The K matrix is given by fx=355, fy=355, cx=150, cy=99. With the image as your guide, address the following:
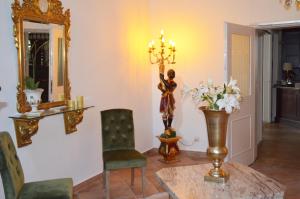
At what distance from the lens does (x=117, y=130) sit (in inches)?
170

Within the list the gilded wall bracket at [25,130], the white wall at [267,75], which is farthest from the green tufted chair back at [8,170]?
the white wall at [267,75]

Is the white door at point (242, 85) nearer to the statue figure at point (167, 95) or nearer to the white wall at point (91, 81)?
the statue figure at point (167, 95)

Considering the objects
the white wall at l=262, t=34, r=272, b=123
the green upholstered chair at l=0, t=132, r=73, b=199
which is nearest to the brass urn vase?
the green upholstered chair at l=0, t=132, r=73, b=199

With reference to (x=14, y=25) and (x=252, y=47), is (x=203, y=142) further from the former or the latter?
(x=14, y=25)

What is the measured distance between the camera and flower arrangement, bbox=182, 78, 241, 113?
226 centimetres

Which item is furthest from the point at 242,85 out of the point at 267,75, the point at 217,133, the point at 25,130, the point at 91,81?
the point at 267,75

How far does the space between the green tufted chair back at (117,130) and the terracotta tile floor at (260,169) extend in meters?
0.52

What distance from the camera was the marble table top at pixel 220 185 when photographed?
7.26 feet

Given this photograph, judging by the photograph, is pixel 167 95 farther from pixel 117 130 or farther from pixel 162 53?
pixel 117 130

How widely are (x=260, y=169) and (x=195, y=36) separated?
2281 millimetres

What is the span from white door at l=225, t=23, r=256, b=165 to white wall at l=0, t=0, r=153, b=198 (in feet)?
5.08

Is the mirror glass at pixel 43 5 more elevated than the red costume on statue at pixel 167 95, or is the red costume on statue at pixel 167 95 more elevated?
the mirror glass at pixel 43 5

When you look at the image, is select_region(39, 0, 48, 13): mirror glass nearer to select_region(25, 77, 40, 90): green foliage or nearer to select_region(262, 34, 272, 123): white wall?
select_region(25, 77, 40, 90): green foliage

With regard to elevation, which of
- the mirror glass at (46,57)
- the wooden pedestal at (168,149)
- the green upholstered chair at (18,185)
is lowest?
the wooden pedestal at (168,149)
